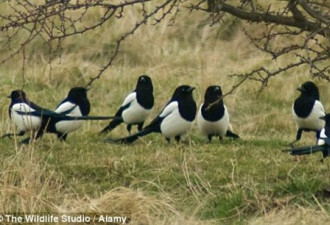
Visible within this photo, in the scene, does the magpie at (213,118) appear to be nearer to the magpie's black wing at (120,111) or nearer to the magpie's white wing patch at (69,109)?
the magpie's black wing at (120,111)

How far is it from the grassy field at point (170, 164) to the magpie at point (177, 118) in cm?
14

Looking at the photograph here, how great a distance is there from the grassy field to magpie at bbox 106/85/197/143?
143mm

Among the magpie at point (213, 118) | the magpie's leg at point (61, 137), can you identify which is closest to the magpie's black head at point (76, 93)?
the magpie's leg at point (61, 137)

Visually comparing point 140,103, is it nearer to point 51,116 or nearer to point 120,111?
point 120,111

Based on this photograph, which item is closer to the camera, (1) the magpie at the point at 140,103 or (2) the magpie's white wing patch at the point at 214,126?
(2) the magpie's white wing patch at the point at 214,126

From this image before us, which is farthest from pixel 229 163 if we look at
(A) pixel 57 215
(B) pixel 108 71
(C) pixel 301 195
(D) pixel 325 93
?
(B) pixel 108 71

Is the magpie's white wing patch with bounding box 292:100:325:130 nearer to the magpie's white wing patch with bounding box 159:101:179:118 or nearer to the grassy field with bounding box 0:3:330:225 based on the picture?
the grassy field with bounding box 0:3:330:225

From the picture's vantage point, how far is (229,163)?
6.43 m

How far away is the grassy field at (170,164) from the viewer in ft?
16.2

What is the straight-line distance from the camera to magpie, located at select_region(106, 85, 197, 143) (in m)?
7.48

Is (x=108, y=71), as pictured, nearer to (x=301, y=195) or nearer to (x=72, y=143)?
(x=72, y=143)

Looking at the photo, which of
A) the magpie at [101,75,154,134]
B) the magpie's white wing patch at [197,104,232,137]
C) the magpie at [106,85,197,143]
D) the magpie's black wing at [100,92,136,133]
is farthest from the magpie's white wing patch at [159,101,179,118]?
the magpie's black wing at [100,92,136,133]

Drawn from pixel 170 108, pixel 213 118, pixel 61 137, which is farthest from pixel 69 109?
pixel 213 118

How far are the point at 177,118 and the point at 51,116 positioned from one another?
109cm
